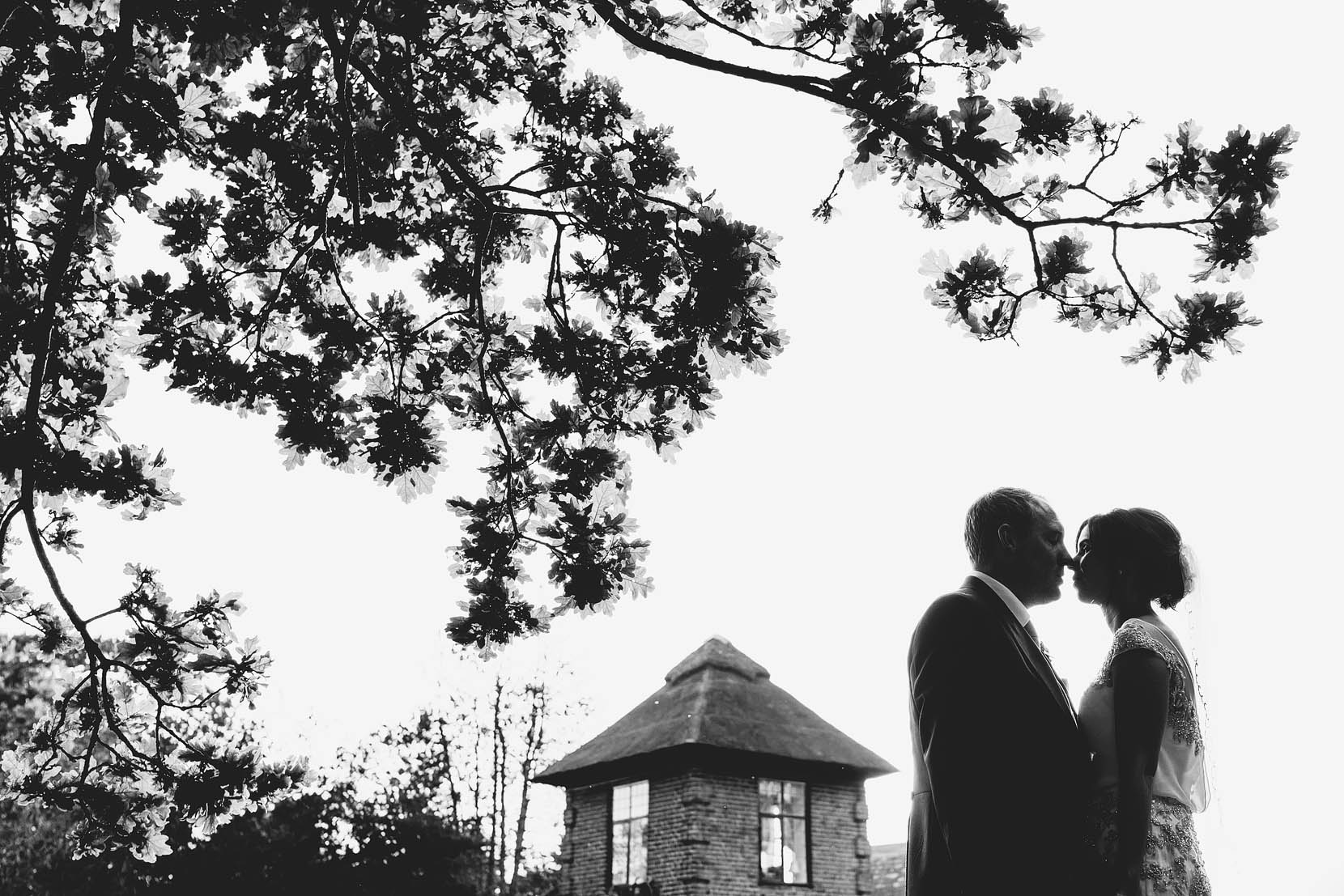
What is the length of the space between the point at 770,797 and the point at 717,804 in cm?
144

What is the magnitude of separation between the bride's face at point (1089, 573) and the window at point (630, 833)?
19.2 metres

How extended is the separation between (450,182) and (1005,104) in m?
3.53

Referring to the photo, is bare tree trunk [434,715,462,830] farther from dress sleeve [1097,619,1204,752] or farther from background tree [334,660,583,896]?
dress sleeve [1097,619,1204,752]

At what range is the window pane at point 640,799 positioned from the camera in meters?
21.2

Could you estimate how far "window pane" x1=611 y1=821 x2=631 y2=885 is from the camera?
21125 millimetres

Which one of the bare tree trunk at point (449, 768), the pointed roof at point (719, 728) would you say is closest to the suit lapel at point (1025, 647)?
the pointed roof at point (719, 728)

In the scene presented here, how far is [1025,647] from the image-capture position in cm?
271

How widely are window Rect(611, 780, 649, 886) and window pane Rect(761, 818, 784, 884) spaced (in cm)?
250

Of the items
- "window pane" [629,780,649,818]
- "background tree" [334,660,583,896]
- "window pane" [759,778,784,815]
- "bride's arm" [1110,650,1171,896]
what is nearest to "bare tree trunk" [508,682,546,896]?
"background tree" [334,660,583,896]

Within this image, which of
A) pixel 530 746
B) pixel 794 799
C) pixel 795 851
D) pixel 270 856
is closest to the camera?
pixel 795 851

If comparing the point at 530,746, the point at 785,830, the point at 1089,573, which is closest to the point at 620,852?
the point at 785,830

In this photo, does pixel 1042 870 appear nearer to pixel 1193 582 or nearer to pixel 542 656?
pixel 1193 582

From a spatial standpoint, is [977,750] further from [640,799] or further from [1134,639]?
[640,799]

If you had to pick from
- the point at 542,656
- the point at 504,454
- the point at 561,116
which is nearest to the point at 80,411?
the point at 504,454
